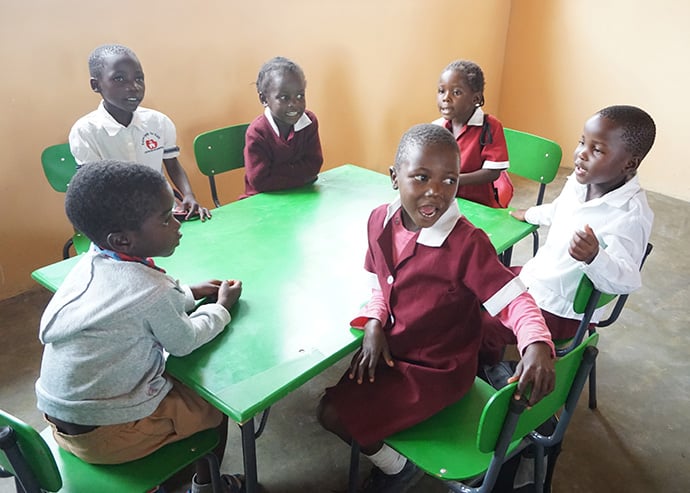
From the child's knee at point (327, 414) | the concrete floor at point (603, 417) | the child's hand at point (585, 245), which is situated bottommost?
the concrete floor at point (603, 417)

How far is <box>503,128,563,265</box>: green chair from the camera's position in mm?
2488

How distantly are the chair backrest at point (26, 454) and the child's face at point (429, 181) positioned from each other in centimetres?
95

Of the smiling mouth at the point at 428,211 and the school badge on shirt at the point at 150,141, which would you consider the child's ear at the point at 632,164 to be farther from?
the school badge on shirt at the point at 150,141

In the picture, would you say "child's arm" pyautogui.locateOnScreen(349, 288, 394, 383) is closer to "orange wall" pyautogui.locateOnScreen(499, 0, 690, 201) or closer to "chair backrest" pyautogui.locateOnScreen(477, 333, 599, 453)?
"chair backrest" pyautogui.locateOnScreen(477, 333, 599, 453)

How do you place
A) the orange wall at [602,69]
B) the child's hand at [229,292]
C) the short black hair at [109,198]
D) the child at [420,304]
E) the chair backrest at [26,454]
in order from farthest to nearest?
the orange wall at [602,69]
the child's hand at [229,292]
the child at [420,304]
the short black hair at [109,198]
the chair backrest at [26,454]

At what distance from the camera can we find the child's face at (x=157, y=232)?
126 centimetres

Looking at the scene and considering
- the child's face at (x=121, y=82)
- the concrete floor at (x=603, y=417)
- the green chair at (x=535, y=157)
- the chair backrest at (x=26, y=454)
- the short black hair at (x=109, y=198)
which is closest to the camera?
the chair backrest at (x=26, y=454)

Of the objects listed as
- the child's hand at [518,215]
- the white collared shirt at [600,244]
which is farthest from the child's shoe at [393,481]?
the child's hand at [518,215]

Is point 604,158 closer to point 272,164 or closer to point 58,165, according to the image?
point 272,164

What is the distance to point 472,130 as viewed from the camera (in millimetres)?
2451

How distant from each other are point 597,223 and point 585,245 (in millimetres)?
300

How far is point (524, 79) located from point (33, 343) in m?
4.29

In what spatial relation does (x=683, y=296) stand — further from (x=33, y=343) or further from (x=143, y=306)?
(x=33, y=343)

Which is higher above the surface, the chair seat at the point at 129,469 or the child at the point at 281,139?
the child at the point at 281,139
